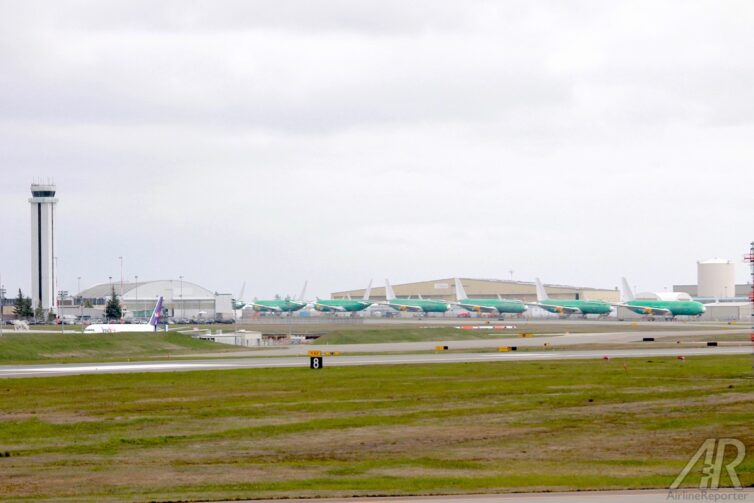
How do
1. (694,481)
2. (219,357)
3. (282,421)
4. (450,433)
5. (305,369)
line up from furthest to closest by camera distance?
(219,357)
(305,369)
(282,421)
(450,433)
(694,481)

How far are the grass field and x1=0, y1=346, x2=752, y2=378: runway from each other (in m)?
8.11

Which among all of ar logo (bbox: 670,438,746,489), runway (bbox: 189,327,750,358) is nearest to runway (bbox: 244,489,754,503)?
ar logo (bbox: 670,438,746,489)

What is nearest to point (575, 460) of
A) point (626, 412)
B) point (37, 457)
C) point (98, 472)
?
point (626, 412)

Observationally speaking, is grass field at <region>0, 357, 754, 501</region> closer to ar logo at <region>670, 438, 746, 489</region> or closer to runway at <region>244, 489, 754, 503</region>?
ar logo at <region>670, 438, 746, 489</region>

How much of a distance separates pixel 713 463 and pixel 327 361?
42.4 metres

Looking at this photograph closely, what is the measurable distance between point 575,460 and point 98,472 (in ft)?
40.3

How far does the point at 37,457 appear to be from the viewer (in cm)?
2920

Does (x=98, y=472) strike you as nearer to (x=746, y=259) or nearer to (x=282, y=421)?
(x=282, y=421)

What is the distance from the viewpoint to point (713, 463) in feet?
86.1

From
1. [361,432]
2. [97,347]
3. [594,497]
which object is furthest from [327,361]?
[594,497]

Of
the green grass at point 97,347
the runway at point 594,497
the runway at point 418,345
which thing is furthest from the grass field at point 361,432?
the runway at point 418,345

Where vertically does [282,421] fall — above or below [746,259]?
below

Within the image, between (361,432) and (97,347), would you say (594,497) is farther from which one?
(97,347)

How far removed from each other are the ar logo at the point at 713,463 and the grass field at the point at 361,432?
36cm
